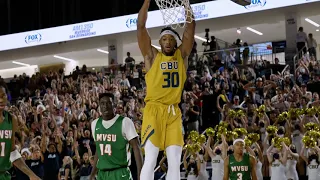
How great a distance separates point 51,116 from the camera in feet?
57.6

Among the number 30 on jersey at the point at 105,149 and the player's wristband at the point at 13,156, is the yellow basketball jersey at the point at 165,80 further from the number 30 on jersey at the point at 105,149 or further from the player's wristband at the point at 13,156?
the player's wristband at the point at 13,156

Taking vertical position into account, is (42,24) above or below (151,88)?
above

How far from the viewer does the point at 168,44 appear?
616 cm

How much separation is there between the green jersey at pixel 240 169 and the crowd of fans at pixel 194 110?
193 cm

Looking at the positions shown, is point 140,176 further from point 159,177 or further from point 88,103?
point 88,103

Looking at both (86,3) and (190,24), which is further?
(86,3)

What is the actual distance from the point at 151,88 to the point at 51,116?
1184cm

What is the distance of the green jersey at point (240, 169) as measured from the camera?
388 inches

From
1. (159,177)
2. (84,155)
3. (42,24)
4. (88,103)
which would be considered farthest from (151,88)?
(42,24)

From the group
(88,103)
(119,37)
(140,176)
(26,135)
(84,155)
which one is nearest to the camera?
(140,176)

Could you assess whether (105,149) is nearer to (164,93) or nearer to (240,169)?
(164,93)

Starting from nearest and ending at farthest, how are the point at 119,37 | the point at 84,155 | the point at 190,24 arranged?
1. the point at 190,24
2. the point at 84,155
3. the point at 119,37

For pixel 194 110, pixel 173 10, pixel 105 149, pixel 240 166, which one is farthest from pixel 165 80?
pixel 194 110

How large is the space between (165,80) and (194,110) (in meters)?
8.78
